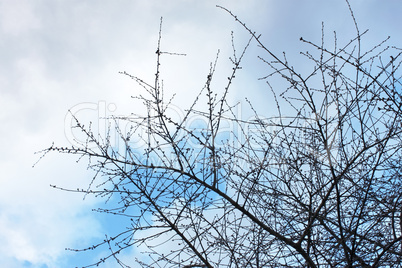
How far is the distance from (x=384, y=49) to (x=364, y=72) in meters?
0.36

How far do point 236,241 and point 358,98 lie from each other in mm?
1728

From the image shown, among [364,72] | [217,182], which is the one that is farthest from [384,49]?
[217,182]

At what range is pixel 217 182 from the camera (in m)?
3.73

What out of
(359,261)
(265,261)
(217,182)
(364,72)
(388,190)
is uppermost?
(364,72)

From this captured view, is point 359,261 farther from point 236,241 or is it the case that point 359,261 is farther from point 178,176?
point 178,176

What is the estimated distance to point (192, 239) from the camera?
3.82 metres

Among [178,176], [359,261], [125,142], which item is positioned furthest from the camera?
[125,142]

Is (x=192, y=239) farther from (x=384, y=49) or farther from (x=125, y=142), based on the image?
(x=384, y=49)

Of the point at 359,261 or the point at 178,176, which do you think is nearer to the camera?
the point at 359,261

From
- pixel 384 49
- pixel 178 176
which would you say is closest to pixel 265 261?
pixel 178 176

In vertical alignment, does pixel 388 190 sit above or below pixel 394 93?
below

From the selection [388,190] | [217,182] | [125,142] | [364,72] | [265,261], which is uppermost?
[125,142]

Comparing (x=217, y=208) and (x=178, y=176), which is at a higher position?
(x=178, y=176)

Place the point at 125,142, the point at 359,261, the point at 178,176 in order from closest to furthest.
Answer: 1. the point at 359,261
2. the point at 178,176
3. the point at 125,142
